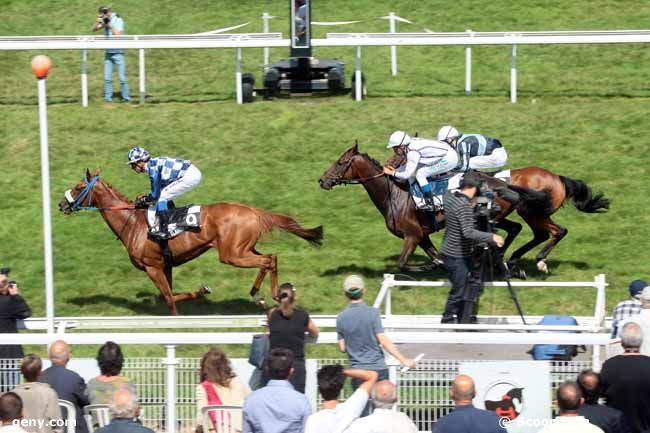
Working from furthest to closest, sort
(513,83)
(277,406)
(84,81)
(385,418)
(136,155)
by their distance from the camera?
(84,81), (513,83), (136,155), (277,406), (385,418)

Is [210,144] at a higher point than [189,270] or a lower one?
higher

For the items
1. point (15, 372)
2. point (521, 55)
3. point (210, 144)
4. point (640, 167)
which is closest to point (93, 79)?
point (210, 144)

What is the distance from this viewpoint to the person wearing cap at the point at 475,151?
43.5 feet

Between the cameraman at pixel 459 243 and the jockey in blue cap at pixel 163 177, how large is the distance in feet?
9.77

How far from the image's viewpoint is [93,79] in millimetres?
19578

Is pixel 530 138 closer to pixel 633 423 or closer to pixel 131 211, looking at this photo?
pixel 131 211

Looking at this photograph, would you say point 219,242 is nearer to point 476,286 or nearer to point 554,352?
point 476,286

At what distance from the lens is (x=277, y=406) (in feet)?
23.8

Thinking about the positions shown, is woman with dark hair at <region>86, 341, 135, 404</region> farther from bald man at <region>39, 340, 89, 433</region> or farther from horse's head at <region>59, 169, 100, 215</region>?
horse's head at <region>59, 169, 100, 215</region>

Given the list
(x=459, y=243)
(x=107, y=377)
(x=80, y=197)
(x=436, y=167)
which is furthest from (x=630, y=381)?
(x=80, y=197)

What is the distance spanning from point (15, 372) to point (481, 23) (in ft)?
47.3

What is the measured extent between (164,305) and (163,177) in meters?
1.30

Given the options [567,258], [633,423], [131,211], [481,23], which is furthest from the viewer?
[481,23]

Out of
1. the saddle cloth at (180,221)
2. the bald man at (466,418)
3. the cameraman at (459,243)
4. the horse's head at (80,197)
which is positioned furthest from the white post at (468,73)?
the bald man at (466,418)
